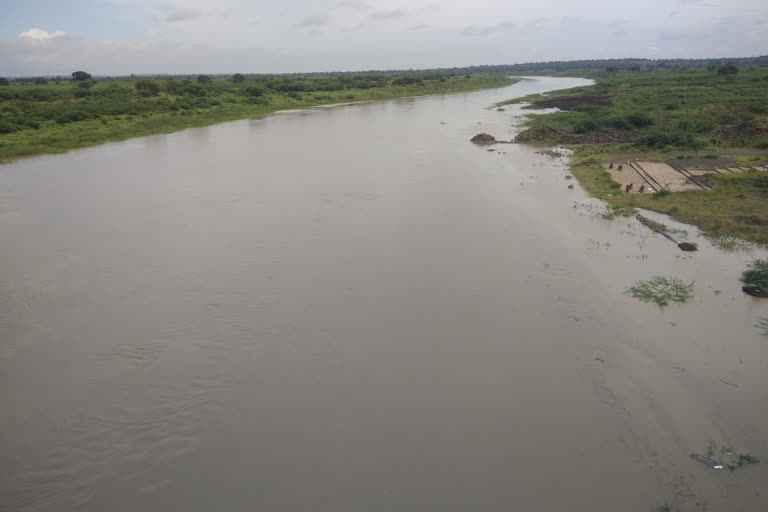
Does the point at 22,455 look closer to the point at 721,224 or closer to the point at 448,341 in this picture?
the point at 448,341

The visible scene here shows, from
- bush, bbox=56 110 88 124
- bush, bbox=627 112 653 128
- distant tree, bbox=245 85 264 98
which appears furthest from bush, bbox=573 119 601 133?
distant tree, bbox=245 85 264 98

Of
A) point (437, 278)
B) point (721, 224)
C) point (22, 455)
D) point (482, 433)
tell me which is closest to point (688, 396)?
point (482, 433)

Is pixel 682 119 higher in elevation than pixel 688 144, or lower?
higher

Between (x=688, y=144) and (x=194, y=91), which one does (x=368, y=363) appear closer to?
(x=688, y=144)

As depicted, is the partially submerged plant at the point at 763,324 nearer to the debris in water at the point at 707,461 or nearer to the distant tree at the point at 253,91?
the debris in water at the point at 707,461

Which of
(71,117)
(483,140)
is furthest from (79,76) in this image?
(483,140)

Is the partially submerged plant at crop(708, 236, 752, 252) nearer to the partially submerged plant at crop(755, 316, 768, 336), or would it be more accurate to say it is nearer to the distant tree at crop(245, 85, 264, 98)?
the partially submerged plant at crop(755, 316, 768, 336)
